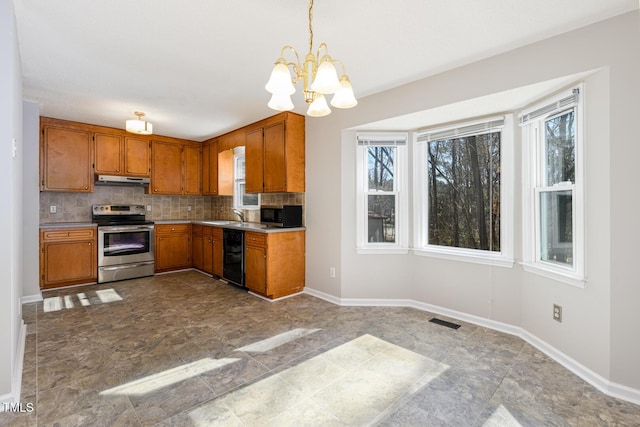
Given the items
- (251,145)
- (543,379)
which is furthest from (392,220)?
(251,145)

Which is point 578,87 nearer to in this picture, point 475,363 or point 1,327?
point 475,363

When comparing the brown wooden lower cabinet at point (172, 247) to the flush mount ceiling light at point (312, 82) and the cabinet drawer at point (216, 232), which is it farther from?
the flush mount ceiling light at point (312, 82)

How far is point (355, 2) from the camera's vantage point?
185cm

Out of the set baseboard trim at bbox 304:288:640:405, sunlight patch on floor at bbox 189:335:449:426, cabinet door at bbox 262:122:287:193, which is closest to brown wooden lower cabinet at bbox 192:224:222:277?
cabinet door at bbox 262:122:287:193

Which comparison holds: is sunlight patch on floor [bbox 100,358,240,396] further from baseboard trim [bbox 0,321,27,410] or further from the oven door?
the oven door

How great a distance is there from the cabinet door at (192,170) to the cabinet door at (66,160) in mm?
1457

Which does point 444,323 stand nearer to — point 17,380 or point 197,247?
point 17,380

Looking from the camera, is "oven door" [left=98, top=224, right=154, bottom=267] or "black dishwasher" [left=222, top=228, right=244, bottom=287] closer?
"black dishwasher" [left=222, top=228, right=244, bottom=287]

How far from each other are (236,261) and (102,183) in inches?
106

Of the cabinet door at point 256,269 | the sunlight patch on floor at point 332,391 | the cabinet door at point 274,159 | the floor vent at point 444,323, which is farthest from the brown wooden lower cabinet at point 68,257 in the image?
the floor vent at point 444,323

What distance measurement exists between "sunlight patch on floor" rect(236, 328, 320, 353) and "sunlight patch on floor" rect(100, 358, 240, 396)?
0.21m

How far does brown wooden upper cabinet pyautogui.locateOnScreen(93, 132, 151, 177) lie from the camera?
15.8 feet

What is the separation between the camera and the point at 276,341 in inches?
106

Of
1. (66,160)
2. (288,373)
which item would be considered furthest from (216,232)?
(288,373)
